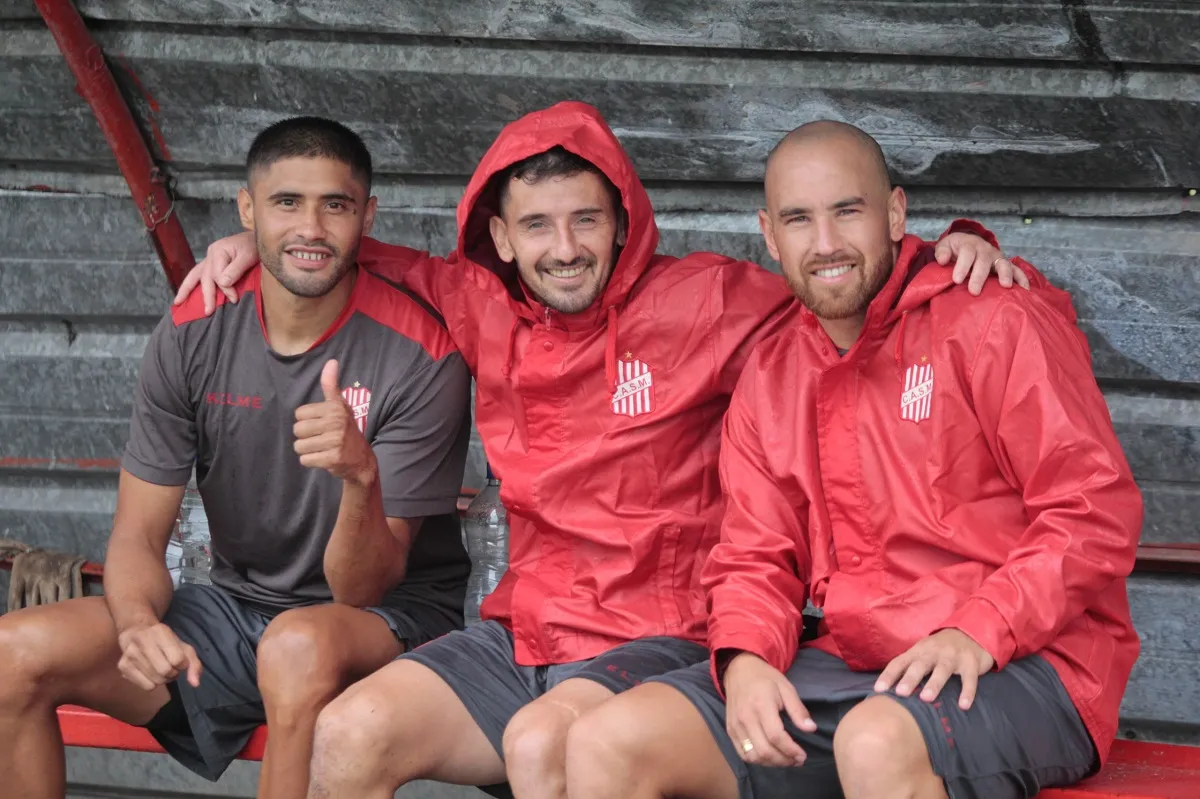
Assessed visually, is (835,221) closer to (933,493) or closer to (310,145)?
(933,493)

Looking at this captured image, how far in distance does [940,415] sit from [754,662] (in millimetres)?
524

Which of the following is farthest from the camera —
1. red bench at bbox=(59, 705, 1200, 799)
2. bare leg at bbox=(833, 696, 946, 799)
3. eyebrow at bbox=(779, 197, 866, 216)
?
eyebrow at bbox=(779, 197, 866, 216)

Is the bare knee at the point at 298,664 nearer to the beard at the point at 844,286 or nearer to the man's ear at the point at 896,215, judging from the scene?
the beard at the point at 844,286

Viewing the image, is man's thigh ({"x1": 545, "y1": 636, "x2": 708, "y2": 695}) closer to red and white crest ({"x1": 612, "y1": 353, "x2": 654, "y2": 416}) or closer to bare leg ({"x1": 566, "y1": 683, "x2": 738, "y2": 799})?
bare leg ({"x1": 566, "y1": 683, "x2": 738, "y2": 799})

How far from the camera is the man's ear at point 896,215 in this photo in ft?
9.41

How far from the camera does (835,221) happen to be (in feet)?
9.23

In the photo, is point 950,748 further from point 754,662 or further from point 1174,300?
point 1174,300

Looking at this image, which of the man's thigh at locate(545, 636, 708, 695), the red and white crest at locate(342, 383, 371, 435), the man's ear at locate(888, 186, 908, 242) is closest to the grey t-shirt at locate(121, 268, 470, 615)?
Answer: the red and white crest at locate(342, 383, 371, 435)

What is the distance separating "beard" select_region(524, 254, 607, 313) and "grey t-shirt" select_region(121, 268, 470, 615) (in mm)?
289

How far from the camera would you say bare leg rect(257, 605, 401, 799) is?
112 inches

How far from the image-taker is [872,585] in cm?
272

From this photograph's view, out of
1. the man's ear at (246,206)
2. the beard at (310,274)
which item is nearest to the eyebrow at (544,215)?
the beard at (310,274)

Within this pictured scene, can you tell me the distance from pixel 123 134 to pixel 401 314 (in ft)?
2.99

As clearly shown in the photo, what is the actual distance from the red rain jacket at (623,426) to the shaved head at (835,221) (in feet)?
0.67
